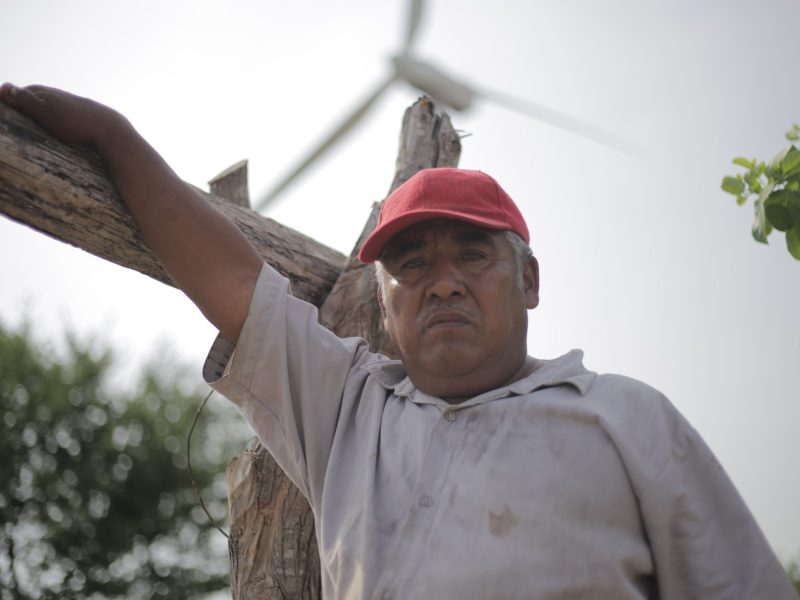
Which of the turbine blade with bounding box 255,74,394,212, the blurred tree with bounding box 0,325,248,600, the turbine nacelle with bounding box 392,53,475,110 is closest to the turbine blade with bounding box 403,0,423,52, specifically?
the turbine nacelle with bounding box 392,53,475,110

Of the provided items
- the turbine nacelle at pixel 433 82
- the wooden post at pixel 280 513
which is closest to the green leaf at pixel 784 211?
the wooden post at pixel 280 513

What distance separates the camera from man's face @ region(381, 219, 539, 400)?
2.30 m

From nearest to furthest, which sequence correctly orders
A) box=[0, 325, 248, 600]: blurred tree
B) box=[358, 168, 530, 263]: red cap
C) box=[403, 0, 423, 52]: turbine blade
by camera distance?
box=[358, 168, 530, 263]: red cap, box=[403, 0, 423, 52]: turbine blade, box=[0, 325, 248, 600]: blurred tree

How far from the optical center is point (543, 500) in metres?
1.92

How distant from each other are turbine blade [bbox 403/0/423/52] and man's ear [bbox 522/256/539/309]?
488 inches

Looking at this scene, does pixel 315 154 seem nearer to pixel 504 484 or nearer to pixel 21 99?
pixel 21 99

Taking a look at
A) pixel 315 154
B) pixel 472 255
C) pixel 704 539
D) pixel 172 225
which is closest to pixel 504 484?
pixel 704 539

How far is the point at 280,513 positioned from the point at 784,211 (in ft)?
6.74

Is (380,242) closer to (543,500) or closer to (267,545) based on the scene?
(543,500)

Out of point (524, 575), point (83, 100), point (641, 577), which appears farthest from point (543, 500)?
point (83, 100)

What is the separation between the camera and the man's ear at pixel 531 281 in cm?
260

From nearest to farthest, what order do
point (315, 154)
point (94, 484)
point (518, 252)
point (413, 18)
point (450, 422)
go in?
point (450, 422), point (518, 252), point (315, 154), point (413, 18), point (94, 484)

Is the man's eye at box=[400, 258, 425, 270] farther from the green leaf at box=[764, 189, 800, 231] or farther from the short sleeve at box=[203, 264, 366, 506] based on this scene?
the green leaf at box=[764, 189, 800, 231]

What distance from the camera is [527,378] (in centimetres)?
225
